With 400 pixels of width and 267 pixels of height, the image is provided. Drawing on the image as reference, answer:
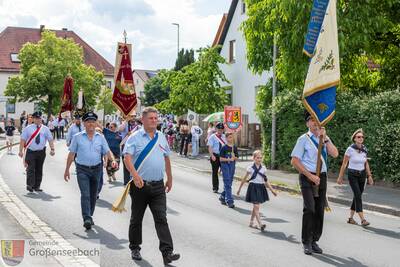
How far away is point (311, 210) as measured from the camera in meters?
8.25

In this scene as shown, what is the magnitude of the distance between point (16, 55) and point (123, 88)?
230ft

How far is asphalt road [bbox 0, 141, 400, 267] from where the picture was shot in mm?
7793

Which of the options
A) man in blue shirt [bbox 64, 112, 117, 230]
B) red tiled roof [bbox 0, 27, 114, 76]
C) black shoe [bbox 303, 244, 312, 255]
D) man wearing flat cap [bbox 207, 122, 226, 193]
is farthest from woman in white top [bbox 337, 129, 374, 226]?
red tiled roof [bbox 0, 27, 114, 76]

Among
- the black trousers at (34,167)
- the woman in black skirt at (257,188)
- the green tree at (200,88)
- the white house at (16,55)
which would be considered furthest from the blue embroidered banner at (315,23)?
the white house at (16,55)

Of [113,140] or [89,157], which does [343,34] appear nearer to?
[113,140]

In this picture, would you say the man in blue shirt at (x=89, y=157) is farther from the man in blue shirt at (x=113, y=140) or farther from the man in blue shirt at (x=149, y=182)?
the man in blue shirt at (x=113, y=140)

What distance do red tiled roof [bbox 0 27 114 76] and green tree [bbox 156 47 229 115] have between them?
51769 mm

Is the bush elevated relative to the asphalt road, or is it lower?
elevated

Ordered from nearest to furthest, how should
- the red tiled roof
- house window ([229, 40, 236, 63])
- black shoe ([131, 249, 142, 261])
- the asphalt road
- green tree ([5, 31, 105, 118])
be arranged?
1. black shoe ([131, 249, 142, 261])
2. the asphalt road
3. house window ([229, 40, 236, 63])
4. green tree ([5, 31, 105, 118])
5. the red tiled roof

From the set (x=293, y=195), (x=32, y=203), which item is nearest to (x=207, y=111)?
(x=293, y=195)

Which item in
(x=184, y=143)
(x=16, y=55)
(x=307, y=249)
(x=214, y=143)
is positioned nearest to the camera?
(x=307, y=249)

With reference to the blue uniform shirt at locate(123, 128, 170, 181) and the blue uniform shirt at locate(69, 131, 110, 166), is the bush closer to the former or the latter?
the blue uniform shirt at locate(69, 131, 110, 166)

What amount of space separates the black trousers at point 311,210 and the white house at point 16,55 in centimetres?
7226

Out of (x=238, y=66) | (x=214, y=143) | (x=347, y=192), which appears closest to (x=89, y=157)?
(x=214, y=143)
